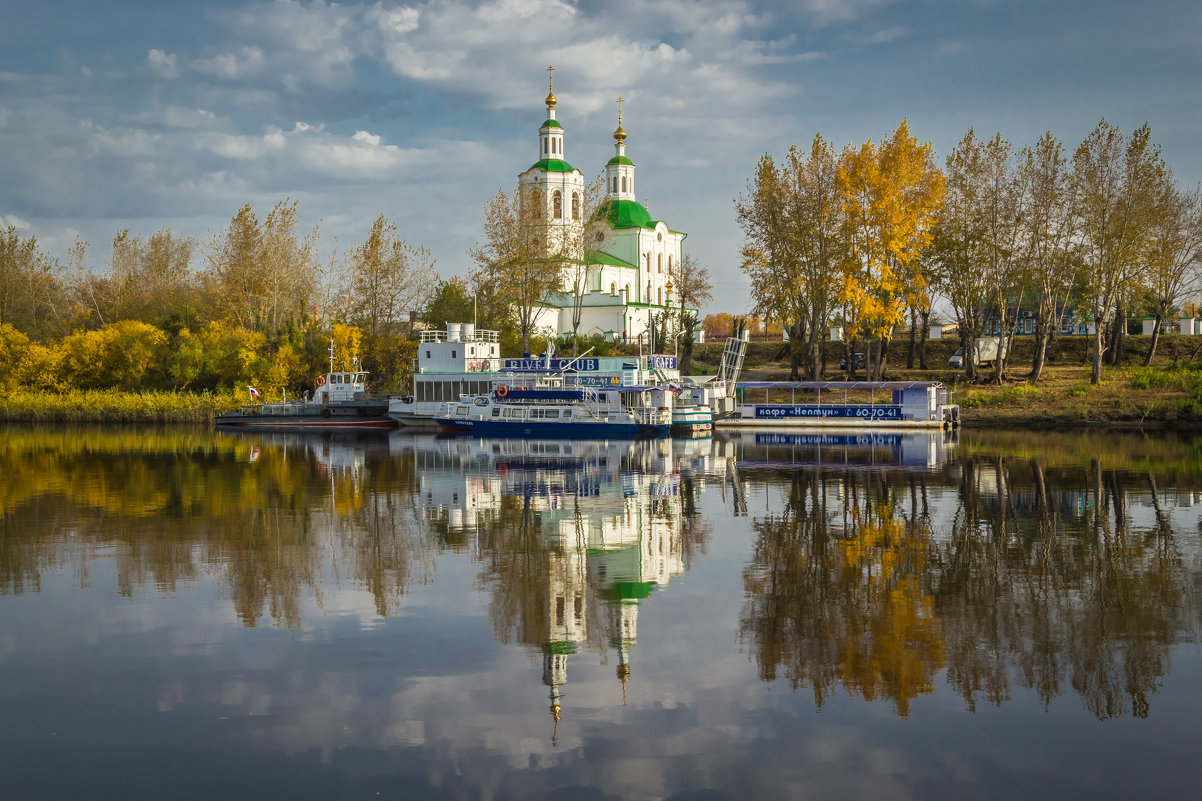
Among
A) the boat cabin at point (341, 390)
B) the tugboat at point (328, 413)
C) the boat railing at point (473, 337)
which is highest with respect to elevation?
the boat railing at point (473, 337)

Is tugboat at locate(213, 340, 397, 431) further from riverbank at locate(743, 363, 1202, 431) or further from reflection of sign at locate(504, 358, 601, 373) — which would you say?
riverbank at locate(743, 363, 1202, 431)

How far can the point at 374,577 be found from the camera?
1622cm

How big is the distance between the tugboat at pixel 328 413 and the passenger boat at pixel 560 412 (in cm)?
773

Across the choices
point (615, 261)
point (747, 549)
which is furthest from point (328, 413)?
point (747, 549)

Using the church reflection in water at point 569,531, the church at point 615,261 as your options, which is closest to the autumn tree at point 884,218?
the church reflection in water at point 569,531

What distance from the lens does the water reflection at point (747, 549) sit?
11820 millimetres

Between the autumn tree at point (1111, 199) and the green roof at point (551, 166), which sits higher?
the green roof at point (551, 166)

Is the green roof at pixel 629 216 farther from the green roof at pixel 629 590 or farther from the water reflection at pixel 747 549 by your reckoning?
the green roof at pixel 629 590

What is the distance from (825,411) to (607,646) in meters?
38.4

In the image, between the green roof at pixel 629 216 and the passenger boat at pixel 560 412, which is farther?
the green roof at pixel 629 216

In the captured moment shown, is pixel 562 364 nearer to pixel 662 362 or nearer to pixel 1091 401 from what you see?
pixel 662 362

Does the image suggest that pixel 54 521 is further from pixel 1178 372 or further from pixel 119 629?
pixel 1178 372

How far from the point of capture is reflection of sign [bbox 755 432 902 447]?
40656 mm

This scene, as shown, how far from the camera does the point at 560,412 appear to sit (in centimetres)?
4762
